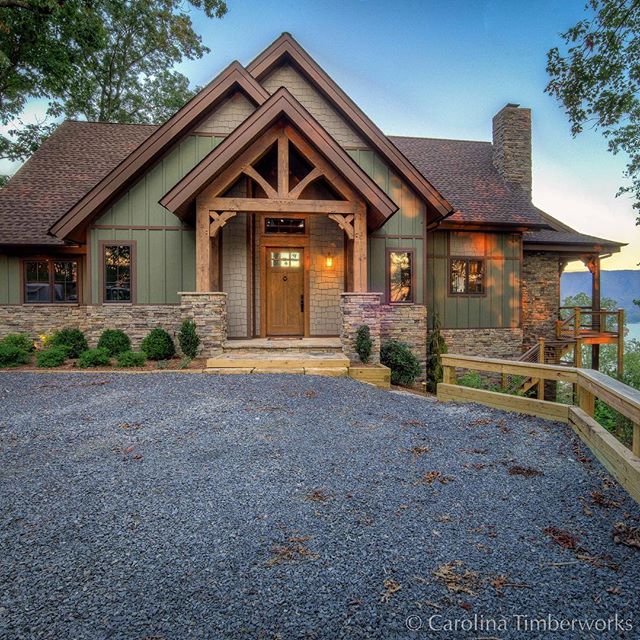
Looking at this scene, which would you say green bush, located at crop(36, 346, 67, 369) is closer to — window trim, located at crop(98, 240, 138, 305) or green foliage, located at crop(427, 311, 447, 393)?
window trim, located at crop(98, 240, 138, 305)

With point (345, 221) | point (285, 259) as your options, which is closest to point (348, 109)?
point (345, 221)

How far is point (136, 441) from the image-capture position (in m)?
4.20

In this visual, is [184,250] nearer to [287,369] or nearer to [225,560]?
[287,369]

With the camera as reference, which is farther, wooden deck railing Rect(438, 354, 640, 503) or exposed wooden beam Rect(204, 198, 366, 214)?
exposed wooden beam Rect(204, 198, 366, 214)

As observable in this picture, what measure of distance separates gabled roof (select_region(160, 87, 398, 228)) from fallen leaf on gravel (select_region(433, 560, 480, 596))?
744cm

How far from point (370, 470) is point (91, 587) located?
89.4 inches

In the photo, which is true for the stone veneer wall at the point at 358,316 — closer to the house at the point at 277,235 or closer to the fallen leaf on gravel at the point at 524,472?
the house at the point at 277,235

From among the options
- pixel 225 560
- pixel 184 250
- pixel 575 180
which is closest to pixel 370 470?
pixel 225 560

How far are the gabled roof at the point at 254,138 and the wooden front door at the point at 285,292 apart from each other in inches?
118

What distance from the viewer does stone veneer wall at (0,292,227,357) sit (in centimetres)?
856

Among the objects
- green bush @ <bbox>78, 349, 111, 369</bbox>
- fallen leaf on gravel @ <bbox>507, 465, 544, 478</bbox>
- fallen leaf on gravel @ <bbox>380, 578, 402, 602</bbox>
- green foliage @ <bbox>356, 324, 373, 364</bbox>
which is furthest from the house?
fallen leaf on gravel @ <bbox>380, 578, 402, 602</bbox>

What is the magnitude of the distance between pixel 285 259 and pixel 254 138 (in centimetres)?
332

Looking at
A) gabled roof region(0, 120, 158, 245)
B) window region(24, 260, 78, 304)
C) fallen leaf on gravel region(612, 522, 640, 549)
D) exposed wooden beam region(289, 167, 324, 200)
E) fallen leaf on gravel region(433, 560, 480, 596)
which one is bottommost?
fallen leaf on gravel region(612, 522, 640, 549)

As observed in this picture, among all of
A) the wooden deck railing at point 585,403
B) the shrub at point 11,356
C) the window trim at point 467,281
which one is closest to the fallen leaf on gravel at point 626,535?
the wooden deck railing at point 585,403
